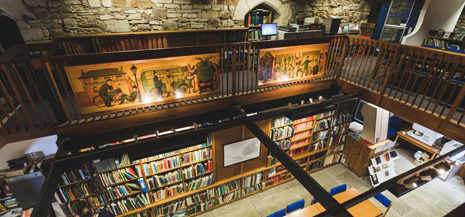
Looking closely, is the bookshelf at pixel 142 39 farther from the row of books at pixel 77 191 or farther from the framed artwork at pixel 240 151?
the framed artwork at pixel 240 151

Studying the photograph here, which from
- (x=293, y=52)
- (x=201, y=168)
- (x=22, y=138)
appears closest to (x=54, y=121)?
(x=22, y=138)

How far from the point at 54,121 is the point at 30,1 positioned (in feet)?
11.0

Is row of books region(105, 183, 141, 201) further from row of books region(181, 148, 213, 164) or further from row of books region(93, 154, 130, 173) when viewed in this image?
row of books region(181, 148, 213, 164)

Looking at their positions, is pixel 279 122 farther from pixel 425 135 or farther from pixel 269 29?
pixel 425 135

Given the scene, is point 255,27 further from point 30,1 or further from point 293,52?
point 30,1

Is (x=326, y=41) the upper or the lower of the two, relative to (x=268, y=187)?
upper

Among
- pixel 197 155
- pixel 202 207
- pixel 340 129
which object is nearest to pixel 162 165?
pixel 197 155

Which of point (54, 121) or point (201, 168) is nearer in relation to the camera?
point (54, 121)

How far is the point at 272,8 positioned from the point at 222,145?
16.9 ft

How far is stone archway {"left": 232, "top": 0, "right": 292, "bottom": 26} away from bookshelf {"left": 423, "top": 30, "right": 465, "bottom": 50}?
4726 millimetres

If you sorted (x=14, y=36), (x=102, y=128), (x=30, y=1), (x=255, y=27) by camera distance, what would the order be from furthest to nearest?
(x=255, y=27), (x=14, y=36), (x=30, y=1), (x=102, y=128)

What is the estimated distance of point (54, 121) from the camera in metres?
3.40

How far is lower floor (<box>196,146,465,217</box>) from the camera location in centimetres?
538

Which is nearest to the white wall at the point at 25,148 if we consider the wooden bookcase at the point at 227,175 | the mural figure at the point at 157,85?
the wooden bookcase at the point at 227,175
